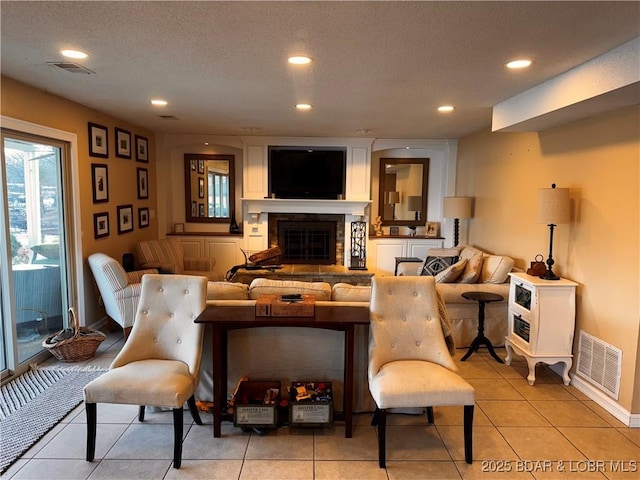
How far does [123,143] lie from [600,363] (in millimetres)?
5527

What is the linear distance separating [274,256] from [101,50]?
4.27 metres

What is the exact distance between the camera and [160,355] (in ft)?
8.82

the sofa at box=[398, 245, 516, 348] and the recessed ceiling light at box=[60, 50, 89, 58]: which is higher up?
the recessed ceiling light at box=[60, 50, 89, 58]

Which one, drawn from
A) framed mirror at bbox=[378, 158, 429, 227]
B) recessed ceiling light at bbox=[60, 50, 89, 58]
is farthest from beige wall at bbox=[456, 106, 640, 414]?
recessed ceiling light at bbox=[60, 50, 89, 58]

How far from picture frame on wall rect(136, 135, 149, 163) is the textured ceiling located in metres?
1.67

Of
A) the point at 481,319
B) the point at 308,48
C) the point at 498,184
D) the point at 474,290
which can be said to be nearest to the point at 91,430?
the point at 308,48

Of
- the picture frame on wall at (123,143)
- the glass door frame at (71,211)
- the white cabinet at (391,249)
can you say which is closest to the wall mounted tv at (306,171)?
the white cabinet at (391,249)

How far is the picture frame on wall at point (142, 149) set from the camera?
19.1ft

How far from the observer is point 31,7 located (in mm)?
2041

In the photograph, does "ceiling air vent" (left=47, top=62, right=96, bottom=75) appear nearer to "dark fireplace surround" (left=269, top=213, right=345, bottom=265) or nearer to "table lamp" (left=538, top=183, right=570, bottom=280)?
"table lamp" (left=538, top=183, right=570, bottom=280)

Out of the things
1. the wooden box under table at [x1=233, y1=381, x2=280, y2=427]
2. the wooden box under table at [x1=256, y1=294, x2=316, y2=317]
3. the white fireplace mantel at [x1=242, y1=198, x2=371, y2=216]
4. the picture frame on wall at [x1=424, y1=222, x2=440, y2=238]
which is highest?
the white fireplace mantel at [x1=242, y1=198, x2=371, y2=216]

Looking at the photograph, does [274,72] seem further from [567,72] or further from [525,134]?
[525,134]

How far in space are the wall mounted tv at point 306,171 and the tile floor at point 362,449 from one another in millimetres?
4323

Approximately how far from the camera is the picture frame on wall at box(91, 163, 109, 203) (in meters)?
4.53
